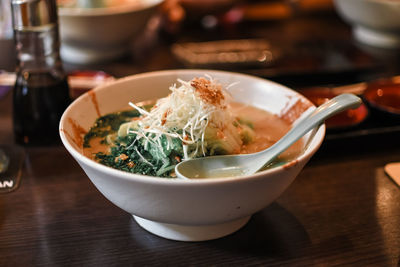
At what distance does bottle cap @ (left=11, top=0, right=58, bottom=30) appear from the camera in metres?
1.46

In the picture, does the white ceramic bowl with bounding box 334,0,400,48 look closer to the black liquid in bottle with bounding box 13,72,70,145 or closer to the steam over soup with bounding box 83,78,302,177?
the steam over soup with bounding box 83,78,302,177

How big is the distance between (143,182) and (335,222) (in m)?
0.60

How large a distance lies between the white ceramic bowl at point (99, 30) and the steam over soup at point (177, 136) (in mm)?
1151

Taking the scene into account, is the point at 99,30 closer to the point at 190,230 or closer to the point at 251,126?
the point at 251,126

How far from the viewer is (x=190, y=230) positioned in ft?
3.67

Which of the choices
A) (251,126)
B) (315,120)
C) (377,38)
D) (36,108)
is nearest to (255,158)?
(315,120)

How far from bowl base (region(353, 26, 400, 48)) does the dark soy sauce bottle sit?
6.91ft

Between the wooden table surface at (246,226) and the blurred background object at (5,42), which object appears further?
the blurred background object at (5,42)

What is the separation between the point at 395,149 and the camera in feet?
5.38

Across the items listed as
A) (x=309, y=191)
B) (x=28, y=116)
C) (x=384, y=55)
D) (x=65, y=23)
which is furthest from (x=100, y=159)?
(x=384, y=55)

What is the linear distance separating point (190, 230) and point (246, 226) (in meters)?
0.17

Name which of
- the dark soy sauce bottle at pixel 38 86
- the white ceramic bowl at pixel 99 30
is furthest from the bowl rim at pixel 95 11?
the dark soy sauce bottle at pixel 38 86

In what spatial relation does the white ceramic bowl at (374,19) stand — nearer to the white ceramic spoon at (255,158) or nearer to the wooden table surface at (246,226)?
the wooden table surface at (246,226)

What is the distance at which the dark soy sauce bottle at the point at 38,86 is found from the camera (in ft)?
5.14
